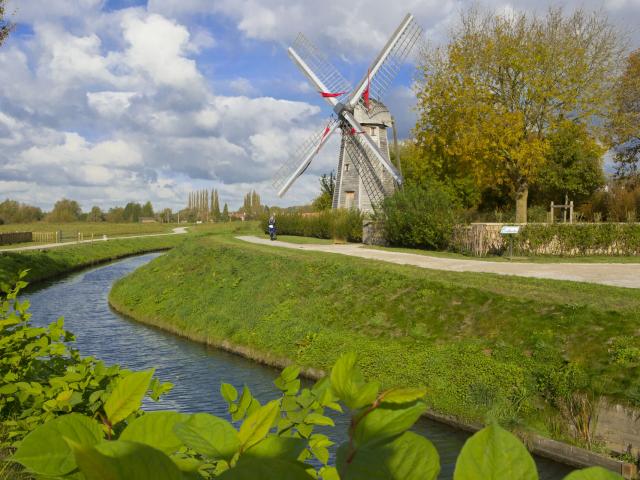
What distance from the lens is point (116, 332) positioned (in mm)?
→ 18641

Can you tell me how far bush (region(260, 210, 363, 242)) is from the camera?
32094 millimetres

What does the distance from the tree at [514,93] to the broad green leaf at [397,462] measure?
91.3ft

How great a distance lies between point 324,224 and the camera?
35312mm

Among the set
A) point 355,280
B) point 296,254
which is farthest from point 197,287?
point 355,280

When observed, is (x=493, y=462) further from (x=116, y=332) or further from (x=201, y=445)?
(x=116, y=332)

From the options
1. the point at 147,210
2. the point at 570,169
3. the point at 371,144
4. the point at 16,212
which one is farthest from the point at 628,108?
the point at 147,210

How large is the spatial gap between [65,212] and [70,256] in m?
66.4

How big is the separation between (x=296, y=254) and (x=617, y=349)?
14.7 meters

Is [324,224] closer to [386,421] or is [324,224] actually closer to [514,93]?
[514,93]

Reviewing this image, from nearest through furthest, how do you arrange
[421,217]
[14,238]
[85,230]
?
[421,217] → [14,238] → [85,230]

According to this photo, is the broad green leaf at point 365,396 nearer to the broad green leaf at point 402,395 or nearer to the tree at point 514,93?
the broad green leaf at point 402,395

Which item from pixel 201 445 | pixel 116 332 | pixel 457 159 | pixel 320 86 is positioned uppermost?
pixel 320 86

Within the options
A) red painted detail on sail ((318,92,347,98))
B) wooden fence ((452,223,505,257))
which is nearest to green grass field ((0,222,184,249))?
red painted detail on sail ((318,92,347,98))

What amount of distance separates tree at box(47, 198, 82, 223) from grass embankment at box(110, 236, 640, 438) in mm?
80865
